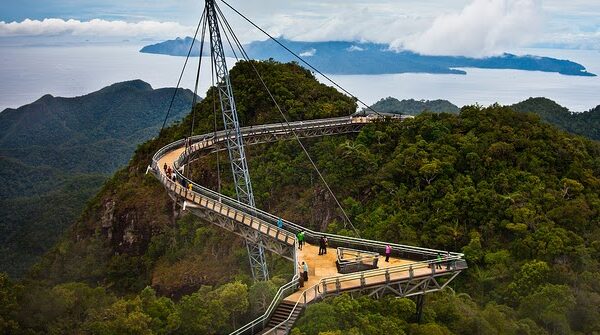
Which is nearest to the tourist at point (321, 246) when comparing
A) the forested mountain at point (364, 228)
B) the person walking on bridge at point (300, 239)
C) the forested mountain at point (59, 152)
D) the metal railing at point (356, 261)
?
the metal railing at point (356, 261)

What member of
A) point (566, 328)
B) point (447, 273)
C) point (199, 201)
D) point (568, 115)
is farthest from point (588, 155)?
point (568, 115)

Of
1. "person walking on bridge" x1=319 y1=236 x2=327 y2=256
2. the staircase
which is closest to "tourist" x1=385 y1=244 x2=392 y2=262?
"person walking on bridge" x1=319 y1=236 x2=327 y2=256

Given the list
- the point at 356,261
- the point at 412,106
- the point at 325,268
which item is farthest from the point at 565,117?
the point at 325,268

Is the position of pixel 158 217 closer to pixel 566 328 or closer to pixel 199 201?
pixel 199 201

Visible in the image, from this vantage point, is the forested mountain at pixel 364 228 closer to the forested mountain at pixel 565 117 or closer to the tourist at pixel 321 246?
the tourist at pixel 321 246

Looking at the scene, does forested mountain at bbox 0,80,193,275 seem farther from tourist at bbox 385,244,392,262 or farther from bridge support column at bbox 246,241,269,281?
tourist at bbox 385,244,392,262

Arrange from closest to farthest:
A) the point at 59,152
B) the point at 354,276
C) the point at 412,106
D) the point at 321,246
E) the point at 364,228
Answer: the point at 354,276 < the point at 321,246 < the point at 364,228 < the point at 412,106 < the point at 59,152

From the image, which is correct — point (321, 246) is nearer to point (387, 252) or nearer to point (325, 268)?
point (325, 268)
